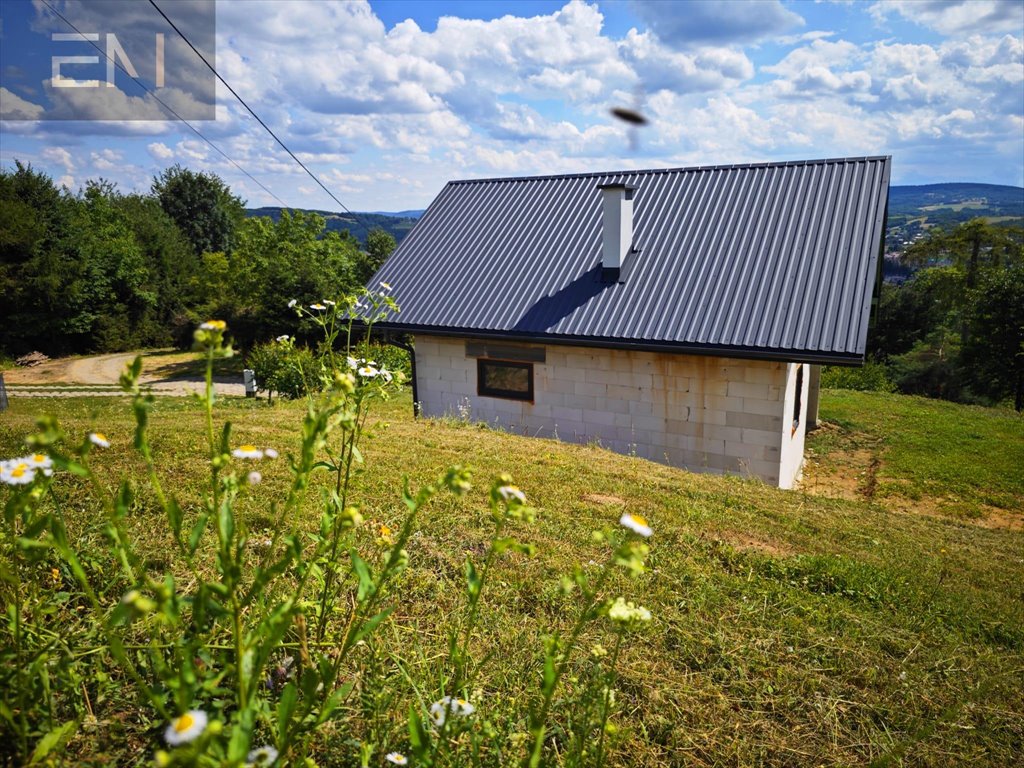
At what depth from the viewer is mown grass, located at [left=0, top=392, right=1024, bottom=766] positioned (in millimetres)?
2445

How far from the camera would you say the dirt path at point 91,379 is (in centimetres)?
2172

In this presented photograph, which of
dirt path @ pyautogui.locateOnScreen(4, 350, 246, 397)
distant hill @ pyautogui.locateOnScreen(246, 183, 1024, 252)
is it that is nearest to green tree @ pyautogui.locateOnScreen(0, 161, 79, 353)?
dirt path @ pyautogui.locateOnScreen(4, 350, 246, 397)

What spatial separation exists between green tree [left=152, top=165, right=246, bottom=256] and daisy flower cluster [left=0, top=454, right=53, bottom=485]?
56859 millimetres

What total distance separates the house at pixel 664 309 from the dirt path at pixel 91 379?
1306cm

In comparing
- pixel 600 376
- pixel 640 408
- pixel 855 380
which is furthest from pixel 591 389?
pixel 855 380

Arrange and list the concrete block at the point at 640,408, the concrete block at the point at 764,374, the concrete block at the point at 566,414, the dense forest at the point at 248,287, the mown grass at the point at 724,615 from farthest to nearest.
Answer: the dense forest at the point at 248,287, the concrete block at the point at 566,414, the concrete block at the point at 640,408, the concrete block at the point at 764,374, the mown grass at the point at 724,615

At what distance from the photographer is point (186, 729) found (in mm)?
1072

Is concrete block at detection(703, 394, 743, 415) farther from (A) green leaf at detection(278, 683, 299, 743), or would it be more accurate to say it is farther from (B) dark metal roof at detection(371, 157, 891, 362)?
(A) green leaf at detection(278, 683, 299, 743)

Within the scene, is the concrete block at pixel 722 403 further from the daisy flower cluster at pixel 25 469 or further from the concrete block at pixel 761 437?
the daisy flower cluster at pixel 25 469

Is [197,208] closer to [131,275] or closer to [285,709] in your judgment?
[131,275]

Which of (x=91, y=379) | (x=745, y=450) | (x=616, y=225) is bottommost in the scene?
(x=91, y=379)

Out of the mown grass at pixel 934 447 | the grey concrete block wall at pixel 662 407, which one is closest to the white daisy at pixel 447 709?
the grey concrete block wall at pixel 662 407

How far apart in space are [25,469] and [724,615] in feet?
10.2

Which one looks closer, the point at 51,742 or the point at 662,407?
the point at 51,742
